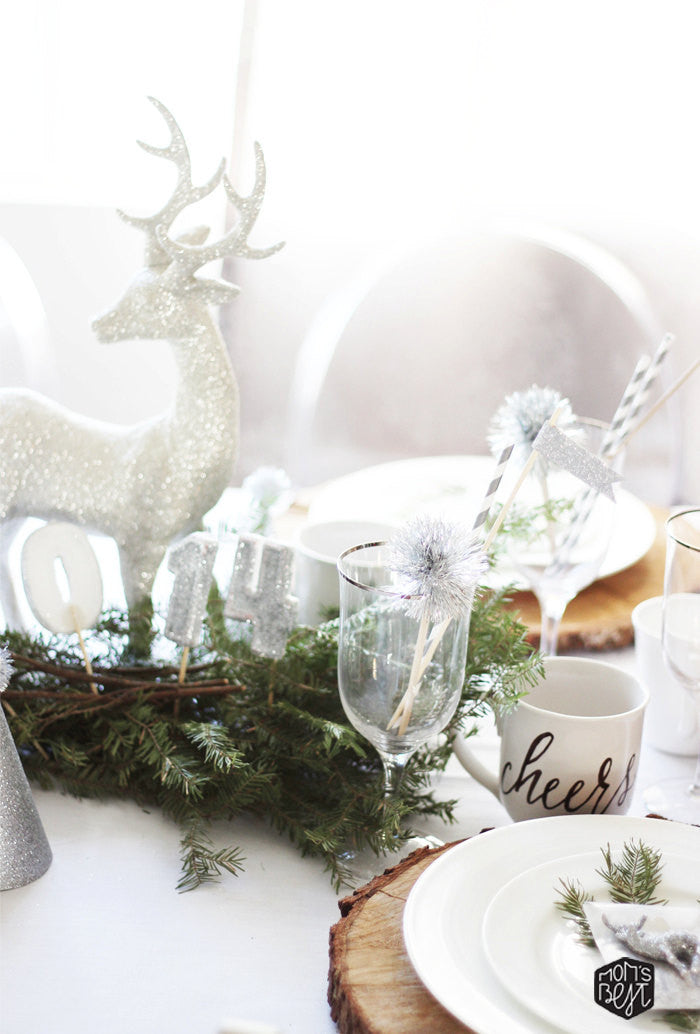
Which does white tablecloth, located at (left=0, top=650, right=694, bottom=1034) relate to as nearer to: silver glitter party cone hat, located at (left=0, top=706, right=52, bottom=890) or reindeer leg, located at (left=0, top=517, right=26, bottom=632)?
silver glitter party cone hat, located at (left=0, top=706, right=52, bottom=890)

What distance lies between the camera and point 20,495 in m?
0.76

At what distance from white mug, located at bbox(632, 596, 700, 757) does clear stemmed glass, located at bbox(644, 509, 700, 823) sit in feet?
0.26

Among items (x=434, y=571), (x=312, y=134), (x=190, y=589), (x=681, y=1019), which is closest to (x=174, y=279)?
(x=190, y=589)

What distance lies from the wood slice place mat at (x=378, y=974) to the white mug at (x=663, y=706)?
30 cm

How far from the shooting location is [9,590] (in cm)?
80

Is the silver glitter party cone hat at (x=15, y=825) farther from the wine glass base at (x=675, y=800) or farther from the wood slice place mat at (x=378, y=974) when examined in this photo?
the wine glass base at (x=675, y=800)

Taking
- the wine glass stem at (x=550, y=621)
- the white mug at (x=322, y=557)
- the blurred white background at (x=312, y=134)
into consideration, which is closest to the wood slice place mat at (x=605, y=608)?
the wine glass stem at (x=550, y=621)

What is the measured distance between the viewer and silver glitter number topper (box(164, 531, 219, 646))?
26.9 inches

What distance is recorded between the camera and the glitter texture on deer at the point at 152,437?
75cm

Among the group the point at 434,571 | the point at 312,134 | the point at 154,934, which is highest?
the point at 312,134

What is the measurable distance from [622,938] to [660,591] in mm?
517

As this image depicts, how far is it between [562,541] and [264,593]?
257 mm

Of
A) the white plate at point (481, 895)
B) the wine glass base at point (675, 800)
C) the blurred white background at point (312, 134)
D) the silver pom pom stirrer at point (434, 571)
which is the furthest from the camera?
the blurred white background at point (312, 134)

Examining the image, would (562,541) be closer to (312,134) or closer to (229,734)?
(229,734)
